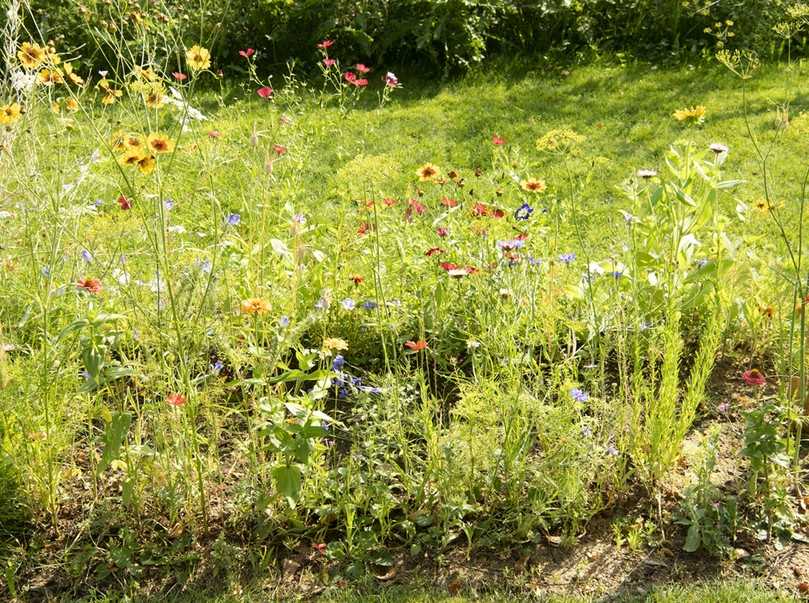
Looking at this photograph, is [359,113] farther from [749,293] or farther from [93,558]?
[93,558]

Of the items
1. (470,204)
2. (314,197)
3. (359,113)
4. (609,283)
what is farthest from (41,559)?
(359,113)

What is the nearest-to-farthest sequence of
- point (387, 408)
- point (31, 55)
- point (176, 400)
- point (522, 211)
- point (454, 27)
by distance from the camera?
point (176, 400)
point (31, 55)
point (387, 408)
point (522, 211)
point (454, 27)

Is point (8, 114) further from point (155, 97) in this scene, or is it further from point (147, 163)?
point (147, 163)

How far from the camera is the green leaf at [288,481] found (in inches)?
113

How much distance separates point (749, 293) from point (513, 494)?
1.56 m

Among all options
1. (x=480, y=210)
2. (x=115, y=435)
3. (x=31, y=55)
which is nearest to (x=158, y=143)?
(x=31, y=55)

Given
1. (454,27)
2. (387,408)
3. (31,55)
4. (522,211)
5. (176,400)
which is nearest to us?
(176,400)

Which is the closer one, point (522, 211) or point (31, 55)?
point (31, 55)

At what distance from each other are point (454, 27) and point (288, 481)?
211 inches

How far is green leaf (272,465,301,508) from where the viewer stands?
2.86m

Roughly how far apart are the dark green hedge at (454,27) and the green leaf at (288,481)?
202 inches

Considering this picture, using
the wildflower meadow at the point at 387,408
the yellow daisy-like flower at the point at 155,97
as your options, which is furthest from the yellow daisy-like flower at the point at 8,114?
the yellow daisy-like flower at the point at 155,97

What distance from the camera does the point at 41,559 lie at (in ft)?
10.0

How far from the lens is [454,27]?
24.6 ft
